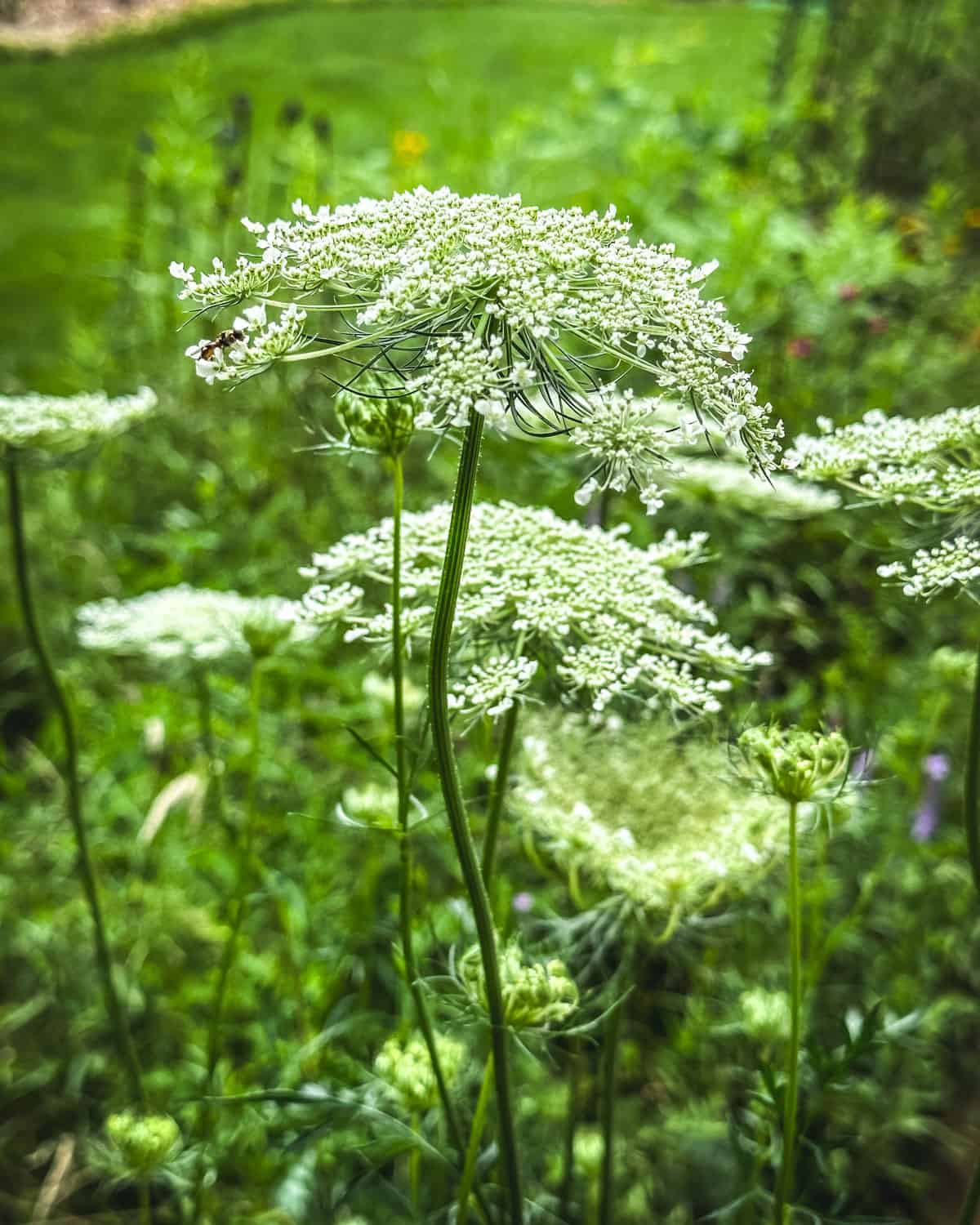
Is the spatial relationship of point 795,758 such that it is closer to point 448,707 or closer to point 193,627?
point 448,707

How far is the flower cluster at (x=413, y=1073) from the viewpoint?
708mm

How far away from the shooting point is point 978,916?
1.33 m

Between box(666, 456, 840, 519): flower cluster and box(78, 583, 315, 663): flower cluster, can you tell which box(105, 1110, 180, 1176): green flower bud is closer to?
box(78, 583, 315, 663): flower cluster

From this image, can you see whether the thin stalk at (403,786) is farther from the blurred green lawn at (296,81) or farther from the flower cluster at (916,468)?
the blurred green lawn at (296,81)

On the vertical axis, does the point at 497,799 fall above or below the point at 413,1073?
above

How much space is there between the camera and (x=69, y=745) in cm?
87

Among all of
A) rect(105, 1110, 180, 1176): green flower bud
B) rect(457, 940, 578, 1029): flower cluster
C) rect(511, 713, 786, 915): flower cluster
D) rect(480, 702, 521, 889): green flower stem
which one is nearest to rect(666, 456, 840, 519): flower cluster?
rect(511, 713, 786, 915): flower cluster

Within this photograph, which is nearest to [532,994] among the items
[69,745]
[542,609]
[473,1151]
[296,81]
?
[473,1151]

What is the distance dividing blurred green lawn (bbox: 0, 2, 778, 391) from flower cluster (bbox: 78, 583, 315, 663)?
1.84 m

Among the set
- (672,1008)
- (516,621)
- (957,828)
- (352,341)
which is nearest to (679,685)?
(516,621)

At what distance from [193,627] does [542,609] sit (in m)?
0.49

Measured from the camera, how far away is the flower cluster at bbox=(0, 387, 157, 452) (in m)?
0.86

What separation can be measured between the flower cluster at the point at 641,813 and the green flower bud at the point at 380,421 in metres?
0.23

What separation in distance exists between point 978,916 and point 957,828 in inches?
4.7
